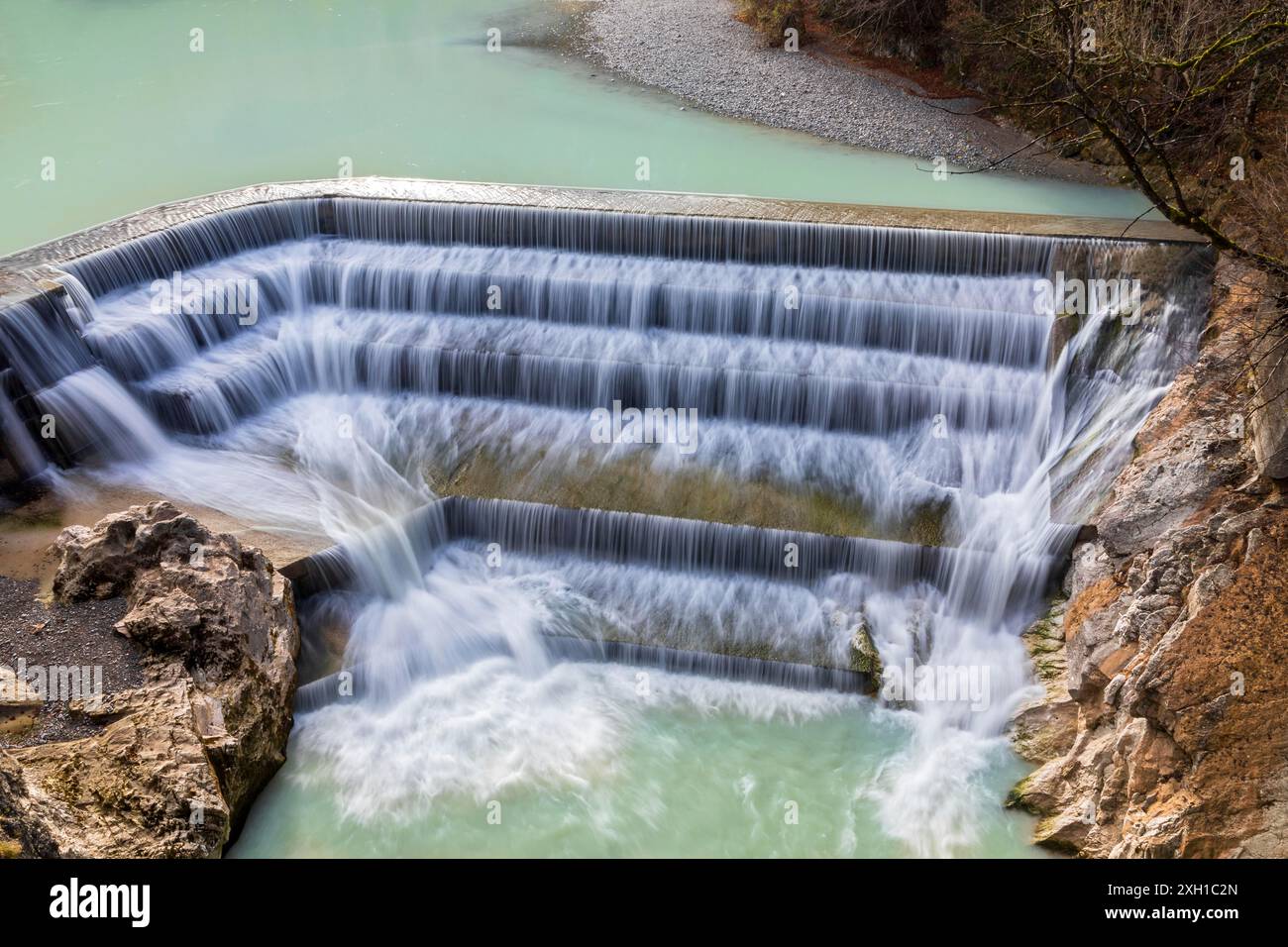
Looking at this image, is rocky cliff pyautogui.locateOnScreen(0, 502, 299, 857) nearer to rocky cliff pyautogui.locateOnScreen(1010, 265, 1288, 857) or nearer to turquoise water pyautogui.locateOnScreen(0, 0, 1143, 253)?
rocky cliff pyautogui.locateOnScreen(1010, 265, 1288, 857)

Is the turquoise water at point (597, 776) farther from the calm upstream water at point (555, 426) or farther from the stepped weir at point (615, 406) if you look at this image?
the stepped weir at point (615, 406)

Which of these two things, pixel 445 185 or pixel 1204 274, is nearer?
pixel 1204 274

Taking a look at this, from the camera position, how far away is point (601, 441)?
37.9ft

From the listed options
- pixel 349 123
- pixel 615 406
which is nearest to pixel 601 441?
pixel 615 406

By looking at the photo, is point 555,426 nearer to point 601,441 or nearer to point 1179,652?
point 601,441

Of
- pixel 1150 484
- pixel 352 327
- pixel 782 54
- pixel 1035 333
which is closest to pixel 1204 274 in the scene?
pixel 1035 333

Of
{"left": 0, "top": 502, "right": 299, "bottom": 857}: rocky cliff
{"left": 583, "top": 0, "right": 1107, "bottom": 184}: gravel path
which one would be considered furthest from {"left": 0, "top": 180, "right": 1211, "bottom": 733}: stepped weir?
{"left": 583, "top": 0, "right": 1107, "bottom": 184}: gravel path

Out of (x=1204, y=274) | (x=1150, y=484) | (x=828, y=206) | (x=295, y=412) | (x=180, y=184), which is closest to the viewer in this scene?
(x=1150, y=484)

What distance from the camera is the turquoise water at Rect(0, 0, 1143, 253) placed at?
49.5 feet

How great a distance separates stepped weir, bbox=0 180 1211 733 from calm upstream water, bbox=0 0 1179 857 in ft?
0.17

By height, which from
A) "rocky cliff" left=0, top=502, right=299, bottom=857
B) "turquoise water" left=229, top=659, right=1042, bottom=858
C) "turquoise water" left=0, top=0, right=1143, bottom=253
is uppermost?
"turquoise water" left=0, top=0, right=1143, bottom=253

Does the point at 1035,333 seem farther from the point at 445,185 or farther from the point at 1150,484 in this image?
the point at 445,185

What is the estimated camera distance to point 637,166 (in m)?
15.9

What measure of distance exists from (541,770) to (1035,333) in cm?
709
